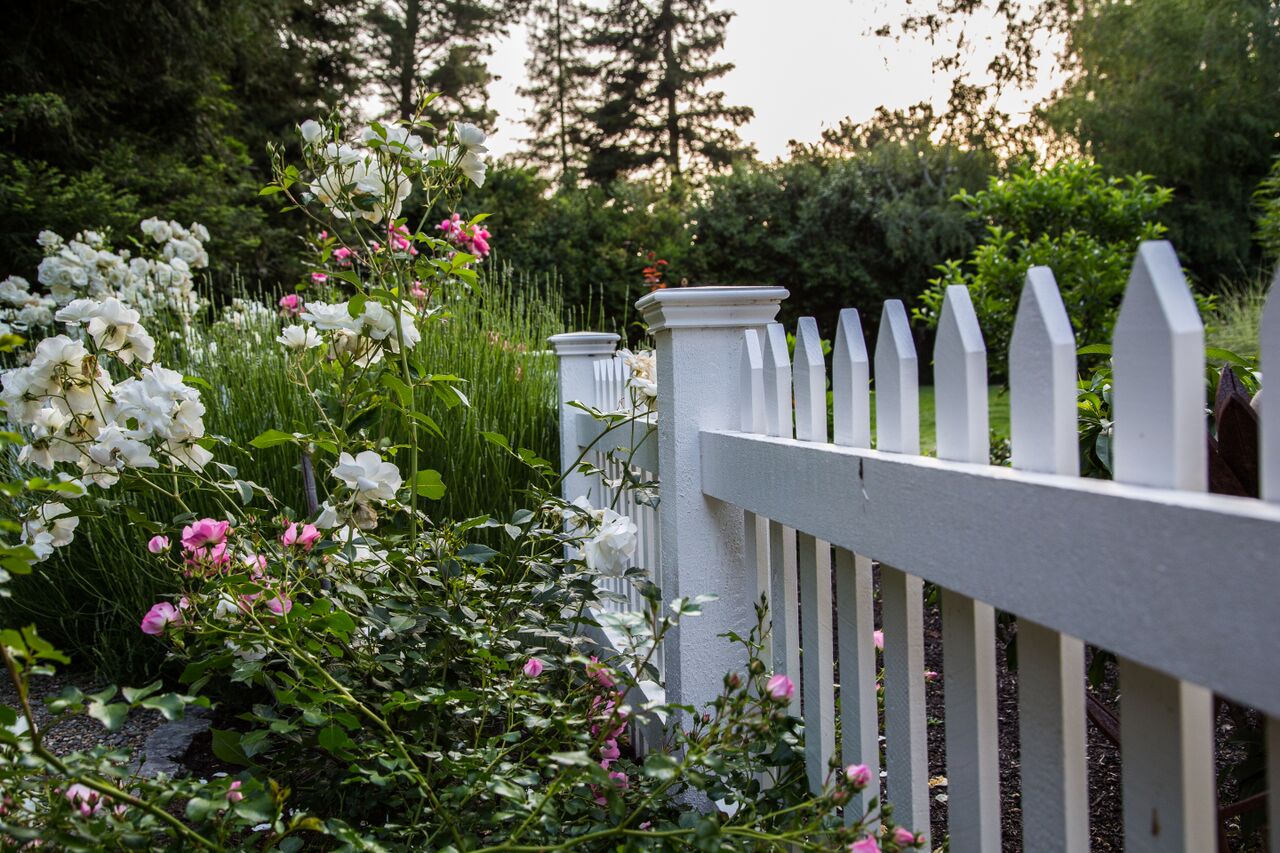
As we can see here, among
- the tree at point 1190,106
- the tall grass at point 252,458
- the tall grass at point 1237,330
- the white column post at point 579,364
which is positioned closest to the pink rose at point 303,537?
the tall grass at point 252,458

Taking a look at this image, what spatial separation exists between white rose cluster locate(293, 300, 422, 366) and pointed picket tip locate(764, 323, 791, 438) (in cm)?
65

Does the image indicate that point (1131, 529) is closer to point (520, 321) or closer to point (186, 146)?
point (520, 321)

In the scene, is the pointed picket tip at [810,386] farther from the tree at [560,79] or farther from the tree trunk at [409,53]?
the tree at [560,79]

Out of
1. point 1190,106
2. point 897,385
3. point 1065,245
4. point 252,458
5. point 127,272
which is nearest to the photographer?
point 897,385

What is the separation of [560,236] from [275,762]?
11.8 metres

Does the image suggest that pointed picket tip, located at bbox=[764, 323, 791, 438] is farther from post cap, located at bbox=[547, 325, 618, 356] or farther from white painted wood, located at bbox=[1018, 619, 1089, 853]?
post cap, located at bbox=[547, 325, 618, 356]

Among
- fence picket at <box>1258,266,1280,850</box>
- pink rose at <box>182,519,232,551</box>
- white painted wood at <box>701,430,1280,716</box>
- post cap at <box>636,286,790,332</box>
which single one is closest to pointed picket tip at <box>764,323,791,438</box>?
post cap at <box>636,286,790,332</box>

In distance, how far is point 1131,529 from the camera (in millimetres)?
640

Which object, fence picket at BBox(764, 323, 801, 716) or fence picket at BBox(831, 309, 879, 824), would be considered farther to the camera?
fence picket at BBox(764, 323, 801, 716)

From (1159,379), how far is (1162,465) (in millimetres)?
60

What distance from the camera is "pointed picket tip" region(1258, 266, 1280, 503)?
23.2 inches

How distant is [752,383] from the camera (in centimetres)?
149

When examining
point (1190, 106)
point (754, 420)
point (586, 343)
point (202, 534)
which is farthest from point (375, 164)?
point (1190, 106)

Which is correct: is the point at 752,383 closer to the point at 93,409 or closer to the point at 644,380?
the point at 644,380
